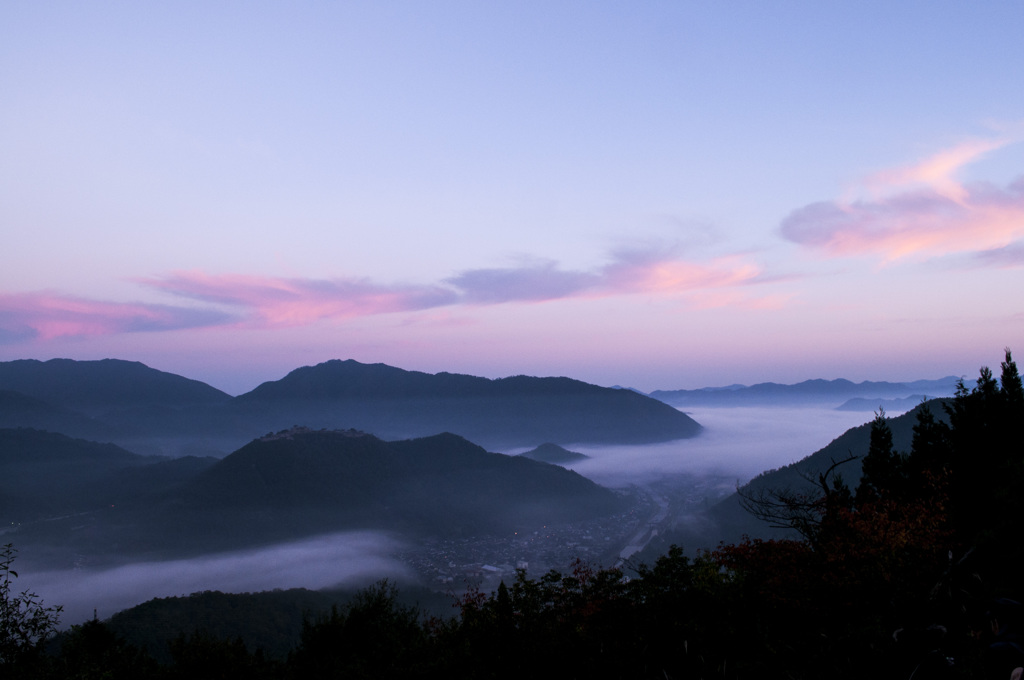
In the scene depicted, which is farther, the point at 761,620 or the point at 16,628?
the point at 16,628

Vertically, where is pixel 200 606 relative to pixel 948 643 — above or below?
below

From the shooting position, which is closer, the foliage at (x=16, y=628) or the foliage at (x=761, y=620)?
the foliage at (x=761, y=620)

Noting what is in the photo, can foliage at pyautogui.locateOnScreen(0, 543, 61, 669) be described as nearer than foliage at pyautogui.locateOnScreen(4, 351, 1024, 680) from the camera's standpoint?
No

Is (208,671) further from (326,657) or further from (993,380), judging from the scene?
(993,380)

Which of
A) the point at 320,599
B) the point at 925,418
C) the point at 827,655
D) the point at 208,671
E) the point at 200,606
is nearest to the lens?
the point at 827,655

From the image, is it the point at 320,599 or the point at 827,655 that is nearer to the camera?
the point at 827,655

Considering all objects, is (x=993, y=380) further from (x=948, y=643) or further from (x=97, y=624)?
(x=97, y=624)

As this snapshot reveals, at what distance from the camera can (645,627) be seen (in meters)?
26.3

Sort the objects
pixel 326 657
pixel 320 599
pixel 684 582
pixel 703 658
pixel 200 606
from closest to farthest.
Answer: pixel 703 658
pixel 684 582
pixel 326 657
pixel 200 606
pixel 320 599

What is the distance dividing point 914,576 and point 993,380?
4215 cm

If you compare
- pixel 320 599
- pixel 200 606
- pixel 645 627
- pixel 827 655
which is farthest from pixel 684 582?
pixel 320 599

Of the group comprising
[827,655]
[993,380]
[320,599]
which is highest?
[993,380]

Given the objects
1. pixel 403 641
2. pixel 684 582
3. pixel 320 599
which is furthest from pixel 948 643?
pixel 320 599

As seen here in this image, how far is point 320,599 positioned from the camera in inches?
5477
